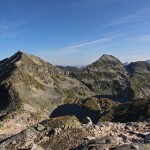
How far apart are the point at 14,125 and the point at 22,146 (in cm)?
9287

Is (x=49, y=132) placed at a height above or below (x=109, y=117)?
above

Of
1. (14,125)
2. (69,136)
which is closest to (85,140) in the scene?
(69,136)

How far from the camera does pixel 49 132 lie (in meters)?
35.2

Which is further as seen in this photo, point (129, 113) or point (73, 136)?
point (129, 113)

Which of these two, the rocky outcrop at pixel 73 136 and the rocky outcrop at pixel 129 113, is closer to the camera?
the rocky outcrop at pixel 73 136

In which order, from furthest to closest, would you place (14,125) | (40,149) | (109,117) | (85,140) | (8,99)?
(8,99) → (109,117) → (14,125) → (85,140) → (40,149)

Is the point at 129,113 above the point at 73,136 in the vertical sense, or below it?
below

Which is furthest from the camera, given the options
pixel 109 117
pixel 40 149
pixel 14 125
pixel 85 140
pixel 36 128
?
pixel 109 117

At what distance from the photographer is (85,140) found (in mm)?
33250

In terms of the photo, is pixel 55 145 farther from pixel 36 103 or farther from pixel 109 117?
pixel 36 103

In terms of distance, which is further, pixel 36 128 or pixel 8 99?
pixel 8 99

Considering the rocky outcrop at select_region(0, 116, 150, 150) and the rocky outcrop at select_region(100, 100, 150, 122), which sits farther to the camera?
the rocky outcrop at select_region(100, 100, 150, 122)

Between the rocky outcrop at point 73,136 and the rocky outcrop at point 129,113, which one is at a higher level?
the rocky outcrop at point 73,136

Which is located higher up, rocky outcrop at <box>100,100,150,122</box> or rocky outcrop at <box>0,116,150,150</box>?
rocky outcrop at <box>0,116,150,150</box>
